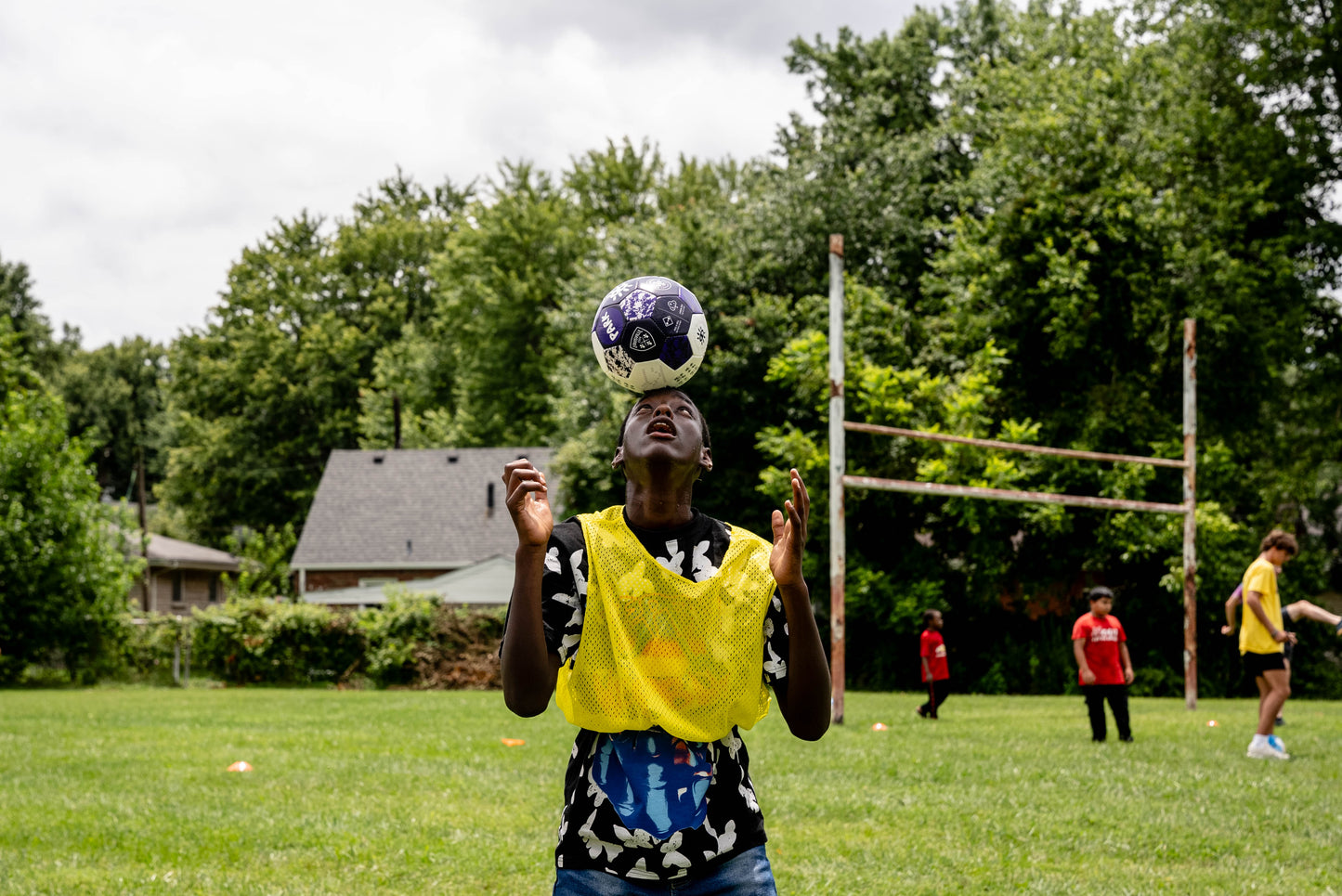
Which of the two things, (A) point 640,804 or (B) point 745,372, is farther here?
(B) point 745,372

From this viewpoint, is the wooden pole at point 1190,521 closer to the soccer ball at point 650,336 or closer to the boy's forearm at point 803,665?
the soccer ball at point 650,336

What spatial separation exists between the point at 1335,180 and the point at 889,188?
9.00 metres

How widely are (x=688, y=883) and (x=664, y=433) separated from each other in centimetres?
91

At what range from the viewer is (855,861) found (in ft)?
21.5

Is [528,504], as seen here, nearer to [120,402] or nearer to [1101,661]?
[1101,661]

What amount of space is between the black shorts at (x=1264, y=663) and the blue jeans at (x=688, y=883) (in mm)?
9393

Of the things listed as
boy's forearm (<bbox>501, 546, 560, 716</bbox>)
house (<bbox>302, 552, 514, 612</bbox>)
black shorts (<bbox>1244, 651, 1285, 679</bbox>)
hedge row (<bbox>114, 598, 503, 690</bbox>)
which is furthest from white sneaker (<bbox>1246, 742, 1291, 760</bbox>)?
house (<bbox>302, 552, 514, 612</bbox>)

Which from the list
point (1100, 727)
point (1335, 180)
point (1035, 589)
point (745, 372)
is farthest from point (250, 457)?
point (1100, 727)

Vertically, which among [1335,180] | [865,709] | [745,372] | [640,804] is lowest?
[865,709]

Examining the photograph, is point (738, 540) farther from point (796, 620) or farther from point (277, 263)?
point (277, 263)

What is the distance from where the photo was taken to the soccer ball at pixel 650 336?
111 inches

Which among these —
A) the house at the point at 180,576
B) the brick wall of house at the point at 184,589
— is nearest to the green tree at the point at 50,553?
the house at the point at 180,576

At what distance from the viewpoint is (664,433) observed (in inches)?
106

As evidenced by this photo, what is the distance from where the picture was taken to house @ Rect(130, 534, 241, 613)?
50.2 metres
